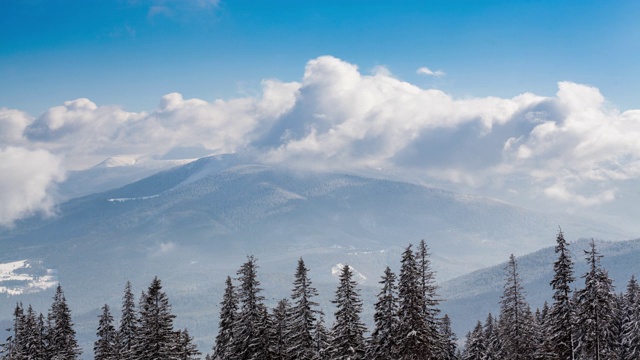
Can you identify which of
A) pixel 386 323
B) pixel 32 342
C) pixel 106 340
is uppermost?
pixel 386 323

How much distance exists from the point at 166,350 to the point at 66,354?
29.0 meters

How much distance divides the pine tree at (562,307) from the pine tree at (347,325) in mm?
20464

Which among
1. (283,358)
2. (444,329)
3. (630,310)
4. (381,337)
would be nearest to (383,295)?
(381,337)

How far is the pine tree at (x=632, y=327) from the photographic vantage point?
89188mm

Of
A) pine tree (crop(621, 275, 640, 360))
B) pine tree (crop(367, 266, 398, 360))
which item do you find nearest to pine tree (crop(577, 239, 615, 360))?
pine tree (crop(621, 275, 640, 360))

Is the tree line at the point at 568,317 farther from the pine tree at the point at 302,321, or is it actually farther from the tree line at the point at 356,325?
the pine tree at the point at 302,321

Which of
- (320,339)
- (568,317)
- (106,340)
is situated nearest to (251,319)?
(320,339)

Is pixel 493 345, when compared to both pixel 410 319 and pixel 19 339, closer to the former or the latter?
pixel 410 319

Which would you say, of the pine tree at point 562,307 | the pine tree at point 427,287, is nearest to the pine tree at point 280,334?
the pine tree at point 427,287

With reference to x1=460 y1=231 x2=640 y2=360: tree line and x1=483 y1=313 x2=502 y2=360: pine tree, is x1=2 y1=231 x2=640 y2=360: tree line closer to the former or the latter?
x1=460 y1=231 x2=640 y2=360: tree line

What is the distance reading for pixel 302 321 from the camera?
219 ft

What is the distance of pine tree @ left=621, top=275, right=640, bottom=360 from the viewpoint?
89188 mm

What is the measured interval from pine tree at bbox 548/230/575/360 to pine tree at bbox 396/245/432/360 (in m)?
15.3

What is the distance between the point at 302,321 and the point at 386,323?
8.60 meters
